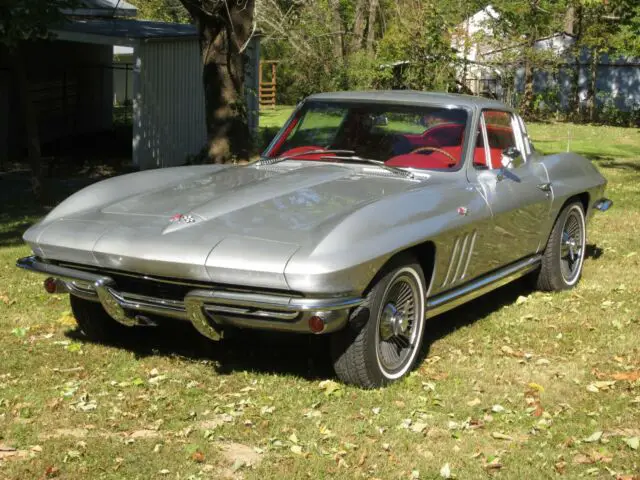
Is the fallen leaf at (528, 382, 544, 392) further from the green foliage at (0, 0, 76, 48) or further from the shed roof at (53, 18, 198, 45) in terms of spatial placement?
the shed roof at (53, 18, 198, 45)

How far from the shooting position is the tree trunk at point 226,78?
14.5 meters

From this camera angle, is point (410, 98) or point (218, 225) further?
point (410, 98)

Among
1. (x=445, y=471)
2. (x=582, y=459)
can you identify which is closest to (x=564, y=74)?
(x=582, y=459)

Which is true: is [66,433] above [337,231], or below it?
below

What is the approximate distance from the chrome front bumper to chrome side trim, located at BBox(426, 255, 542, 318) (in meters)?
1.08

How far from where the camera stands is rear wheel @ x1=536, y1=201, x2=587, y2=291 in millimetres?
7930

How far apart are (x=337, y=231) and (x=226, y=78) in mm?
9882

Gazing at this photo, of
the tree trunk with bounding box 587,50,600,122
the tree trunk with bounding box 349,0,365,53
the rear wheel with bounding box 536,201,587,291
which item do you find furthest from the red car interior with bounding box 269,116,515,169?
the tree trunk with bounding box 349,0,365,53

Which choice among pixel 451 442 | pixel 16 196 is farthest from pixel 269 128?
pixel 451 442

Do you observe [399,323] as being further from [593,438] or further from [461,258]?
[593,438]

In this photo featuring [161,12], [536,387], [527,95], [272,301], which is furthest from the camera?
[161,12]

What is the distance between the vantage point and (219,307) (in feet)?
17.1

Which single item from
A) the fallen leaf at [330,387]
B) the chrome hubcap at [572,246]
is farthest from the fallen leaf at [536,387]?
the chrome hubcap at [572,246]

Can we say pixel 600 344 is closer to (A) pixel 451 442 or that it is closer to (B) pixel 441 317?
(B) pixel 441 317
